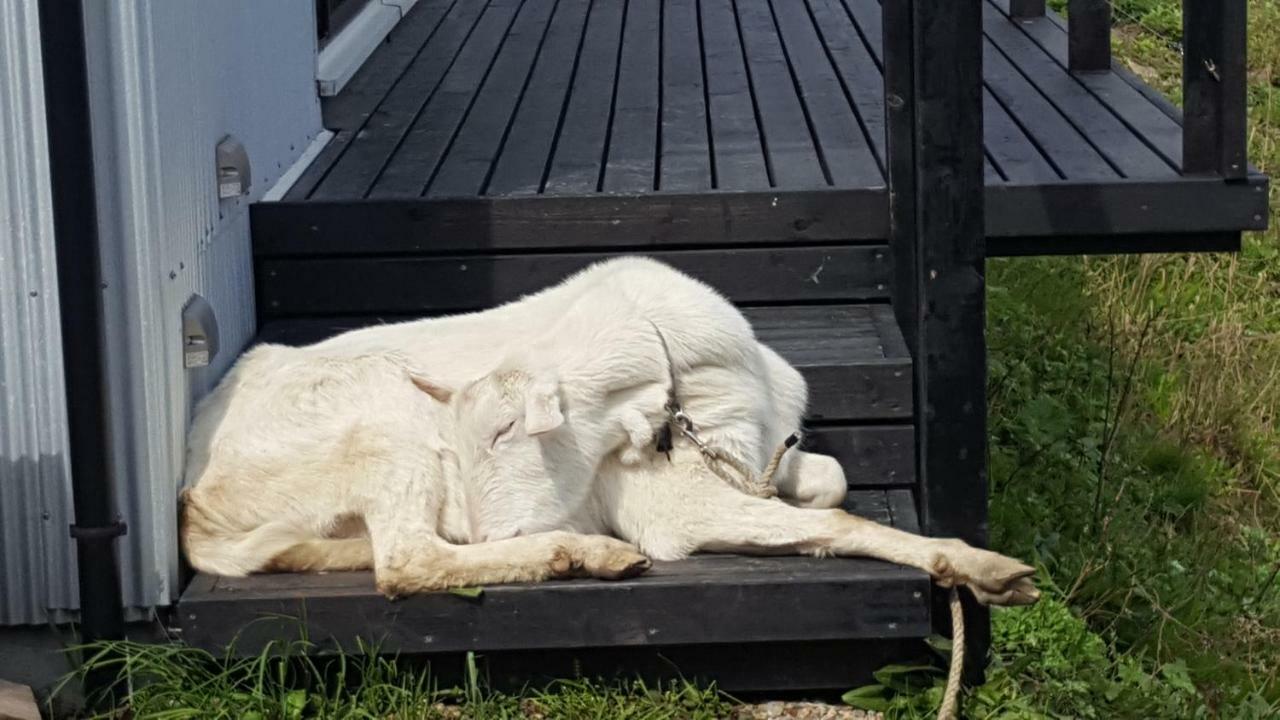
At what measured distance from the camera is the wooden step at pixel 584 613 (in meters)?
3.79

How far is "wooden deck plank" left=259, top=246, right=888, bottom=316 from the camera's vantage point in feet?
16.6

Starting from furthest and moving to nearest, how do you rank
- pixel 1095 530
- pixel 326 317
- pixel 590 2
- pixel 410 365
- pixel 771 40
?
pixel 590 2 → pixel 771 40 → pixel 1095 530 → pixel 326 317 → pixel 410 365

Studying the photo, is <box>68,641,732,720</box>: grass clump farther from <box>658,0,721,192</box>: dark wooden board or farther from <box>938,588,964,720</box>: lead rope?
<box>658,0,721,192</box>: dark wooden board

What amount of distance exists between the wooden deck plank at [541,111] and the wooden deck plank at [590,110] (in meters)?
0.04

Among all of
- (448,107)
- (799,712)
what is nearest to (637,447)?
(799,712)

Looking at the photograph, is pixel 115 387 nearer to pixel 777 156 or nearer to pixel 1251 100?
pixel 777 156

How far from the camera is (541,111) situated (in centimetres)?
671

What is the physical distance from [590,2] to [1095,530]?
5.21 metres

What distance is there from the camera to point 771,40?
8.28 m

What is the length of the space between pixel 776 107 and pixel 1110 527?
2157 mm

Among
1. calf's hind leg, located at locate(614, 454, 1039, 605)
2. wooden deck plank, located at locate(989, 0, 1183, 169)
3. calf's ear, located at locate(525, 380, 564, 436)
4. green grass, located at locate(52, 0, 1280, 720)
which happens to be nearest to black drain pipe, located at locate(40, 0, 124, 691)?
green grass, located at locate(52, 0, 1280, 720)

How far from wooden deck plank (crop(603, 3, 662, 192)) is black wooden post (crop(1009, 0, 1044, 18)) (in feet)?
6.18

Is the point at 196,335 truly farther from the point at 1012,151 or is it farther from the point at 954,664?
the point at 1012,151

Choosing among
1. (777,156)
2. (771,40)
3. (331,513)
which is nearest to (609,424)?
(331,513)
